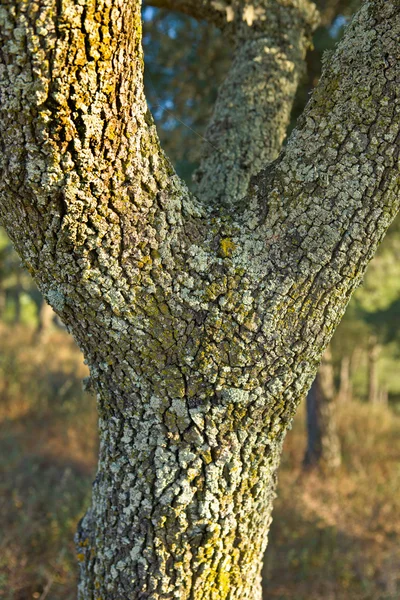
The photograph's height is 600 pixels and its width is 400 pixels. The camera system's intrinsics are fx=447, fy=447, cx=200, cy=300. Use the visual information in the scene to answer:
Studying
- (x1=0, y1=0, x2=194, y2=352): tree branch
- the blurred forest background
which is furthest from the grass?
(x1=0, y1=0, x2=194, y2=352): tree branch

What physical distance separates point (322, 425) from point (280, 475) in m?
0.95

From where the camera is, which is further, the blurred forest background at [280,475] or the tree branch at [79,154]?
the blurred forest background at [280,475]

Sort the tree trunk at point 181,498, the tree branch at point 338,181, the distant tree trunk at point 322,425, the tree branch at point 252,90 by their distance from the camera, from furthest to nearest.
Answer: the distant tree trunk at point 322,425 → the tree branch at point 252,90 → the tree trunk at point 181,498 → the tree branch at point 338,181

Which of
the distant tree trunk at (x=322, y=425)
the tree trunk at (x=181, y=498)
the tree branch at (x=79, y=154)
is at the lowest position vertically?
the tree trunk at (x=181, y=498)

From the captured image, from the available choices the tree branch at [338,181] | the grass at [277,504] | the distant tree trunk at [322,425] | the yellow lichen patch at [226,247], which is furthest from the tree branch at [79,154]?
the distant tree trunk at [322,425]

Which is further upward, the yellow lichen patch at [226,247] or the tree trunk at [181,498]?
the yellow lichen patch at [226,247]

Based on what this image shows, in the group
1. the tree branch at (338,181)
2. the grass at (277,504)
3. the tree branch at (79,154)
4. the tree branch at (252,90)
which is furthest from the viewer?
the grass at (277,504)

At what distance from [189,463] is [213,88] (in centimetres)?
385

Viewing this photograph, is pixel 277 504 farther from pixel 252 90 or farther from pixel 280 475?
pixel 252 90

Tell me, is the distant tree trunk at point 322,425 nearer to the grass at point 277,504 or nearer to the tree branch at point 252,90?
the grass at point 277,504

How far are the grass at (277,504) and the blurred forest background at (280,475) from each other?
0.01m

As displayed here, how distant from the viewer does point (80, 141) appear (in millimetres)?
1233

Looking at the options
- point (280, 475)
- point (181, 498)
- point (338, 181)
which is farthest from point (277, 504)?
point (338, 181)

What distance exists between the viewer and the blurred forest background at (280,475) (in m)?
3.40
